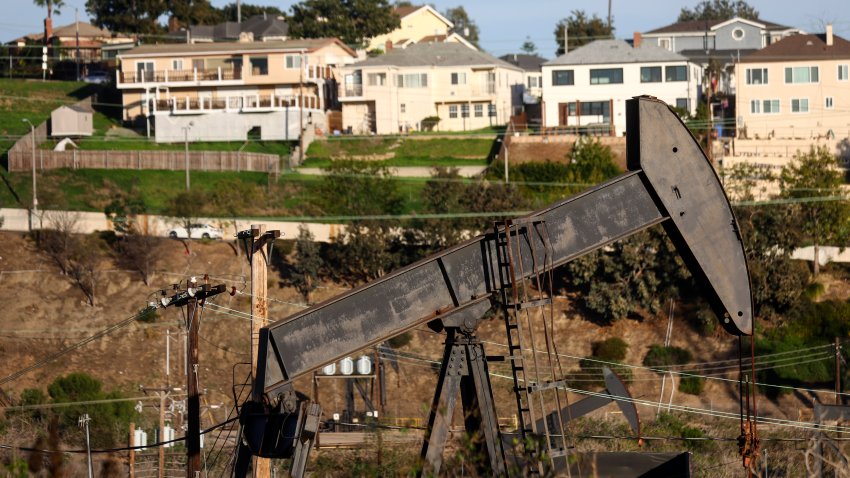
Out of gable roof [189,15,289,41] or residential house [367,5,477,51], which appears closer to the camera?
gable roof [189,15,289,41]

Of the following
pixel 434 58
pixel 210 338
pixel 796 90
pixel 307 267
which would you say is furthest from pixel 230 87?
pixel 210 338

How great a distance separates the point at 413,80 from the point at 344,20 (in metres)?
19.0

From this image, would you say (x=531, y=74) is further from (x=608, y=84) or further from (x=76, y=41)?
(x=76, y=41)

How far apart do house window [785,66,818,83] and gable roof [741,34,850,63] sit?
0.61 metres

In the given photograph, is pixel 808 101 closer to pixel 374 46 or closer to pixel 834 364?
pixel 834 364

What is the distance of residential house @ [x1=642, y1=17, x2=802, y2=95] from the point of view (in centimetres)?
9631

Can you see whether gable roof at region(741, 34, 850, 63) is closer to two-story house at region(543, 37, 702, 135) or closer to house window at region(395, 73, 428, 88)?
two-story house at region(543, 37, 702, 135)

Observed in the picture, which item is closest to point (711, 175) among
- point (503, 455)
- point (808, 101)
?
point (503, 455)

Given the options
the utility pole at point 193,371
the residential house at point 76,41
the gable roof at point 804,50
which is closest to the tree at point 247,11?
the residential house at point 76,41

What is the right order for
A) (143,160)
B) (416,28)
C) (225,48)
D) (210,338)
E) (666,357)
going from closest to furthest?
(666,357) → (210,338) → (143,160) → (225,48) → (416,28)

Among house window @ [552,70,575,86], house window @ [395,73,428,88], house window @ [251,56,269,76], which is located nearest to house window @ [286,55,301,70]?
house window @ [251,56,269,76]

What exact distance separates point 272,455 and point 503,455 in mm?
2472

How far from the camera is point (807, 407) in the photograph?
45281 mm

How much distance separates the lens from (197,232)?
6200 centimetres
